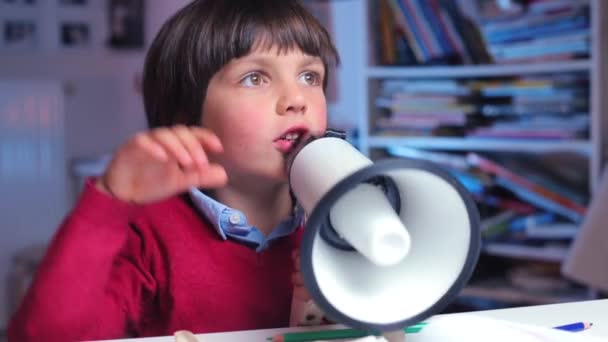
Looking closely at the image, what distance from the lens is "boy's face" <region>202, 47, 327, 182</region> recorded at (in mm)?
715

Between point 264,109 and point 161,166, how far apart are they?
0.20m

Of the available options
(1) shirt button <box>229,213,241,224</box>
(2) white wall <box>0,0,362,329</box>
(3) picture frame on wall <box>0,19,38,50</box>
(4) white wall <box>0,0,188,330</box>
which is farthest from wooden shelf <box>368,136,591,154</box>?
(1) shirt button <box>229,213,241,224</box>

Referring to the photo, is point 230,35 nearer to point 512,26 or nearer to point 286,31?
point 286,31

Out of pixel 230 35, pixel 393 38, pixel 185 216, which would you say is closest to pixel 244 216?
pixel 185 216

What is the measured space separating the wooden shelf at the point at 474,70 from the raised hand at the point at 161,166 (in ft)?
6.06

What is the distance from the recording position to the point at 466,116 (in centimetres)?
239

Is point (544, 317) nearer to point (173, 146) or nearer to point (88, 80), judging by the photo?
point (173, 146)

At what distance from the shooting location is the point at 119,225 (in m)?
0.59

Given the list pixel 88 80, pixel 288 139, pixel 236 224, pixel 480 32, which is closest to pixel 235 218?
pixel 236 224

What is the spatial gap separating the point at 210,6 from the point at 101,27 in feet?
8.22

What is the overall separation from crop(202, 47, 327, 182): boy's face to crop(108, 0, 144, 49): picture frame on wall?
2.53 metres

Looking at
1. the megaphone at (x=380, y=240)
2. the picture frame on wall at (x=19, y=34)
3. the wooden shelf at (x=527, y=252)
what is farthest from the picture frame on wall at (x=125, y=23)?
the megaphone at (x=380, y=240)

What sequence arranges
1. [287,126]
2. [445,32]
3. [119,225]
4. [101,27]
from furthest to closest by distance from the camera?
1. [101,27]
2. [445,32]
3. [287,126]
4. [119,225]

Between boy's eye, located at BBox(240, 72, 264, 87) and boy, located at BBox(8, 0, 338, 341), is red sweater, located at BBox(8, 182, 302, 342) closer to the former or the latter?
boy, located at BBox(8, 0, 338, 341)
